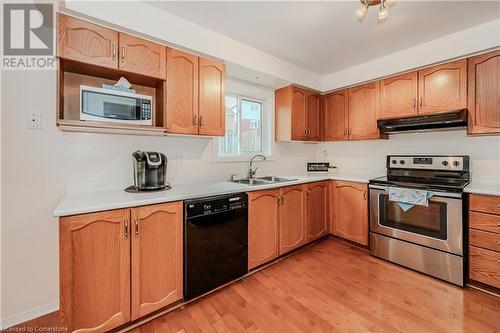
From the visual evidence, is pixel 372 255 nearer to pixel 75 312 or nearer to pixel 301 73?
pixel 301 73

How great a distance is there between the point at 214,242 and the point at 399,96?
104 inches

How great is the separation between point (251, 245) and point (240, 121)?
61.5 inches

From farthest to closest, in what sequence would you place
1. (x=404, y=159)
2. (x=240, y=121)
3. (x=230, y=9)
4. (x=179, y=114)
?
(x=240, y=121) < (x=404, y=159) < (x=179, y=114) < (x=230, y=9)

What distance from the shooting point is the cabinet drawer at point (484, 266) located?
185 cm

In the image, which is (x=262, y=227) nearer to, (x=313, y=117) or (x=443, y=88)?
(x=313, y=117)

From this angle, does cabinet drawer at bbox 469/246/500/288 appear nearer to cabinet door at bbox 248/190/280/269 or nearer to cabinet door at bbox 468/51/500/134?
cabinet door at bbox 468/51/500/134

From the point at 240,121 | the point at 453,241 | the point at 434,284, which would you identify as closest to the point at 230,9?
the point at 240,121

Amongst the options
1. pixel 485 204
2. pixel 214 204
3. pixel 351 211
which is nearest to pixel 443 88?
pixel 485 204

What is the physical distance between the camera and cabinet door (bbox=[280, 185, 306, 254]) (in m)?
2.49

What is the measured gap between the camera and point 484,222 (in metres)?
1.90

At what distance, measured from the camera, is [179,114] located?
6.58 feet

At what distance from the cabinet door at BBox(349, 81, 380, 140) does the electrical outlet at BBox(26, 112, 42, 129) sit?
10.9ft

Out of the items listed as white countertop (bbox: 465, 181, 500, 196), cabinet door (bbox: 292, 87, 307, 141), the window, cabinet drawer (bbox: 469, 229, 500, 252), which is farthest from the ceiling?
cabinet drawer (bbox: 469, 229, 500, 252)

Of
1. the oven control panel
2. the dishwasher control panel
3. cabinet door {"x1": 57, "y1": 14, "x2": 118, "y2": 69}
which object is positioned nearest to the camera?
cabinet door {"x1": 57, "y1": 14, "x2": 118, "y2": 69}
